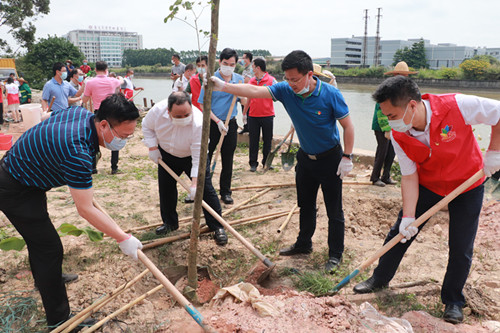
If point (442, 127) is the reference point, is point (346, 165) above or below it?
below

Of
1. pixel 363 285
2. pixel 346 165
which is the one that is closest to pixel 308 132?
pixel 346 165

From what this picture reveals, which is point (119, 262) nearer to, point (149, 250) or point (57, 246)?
point (149, 250)

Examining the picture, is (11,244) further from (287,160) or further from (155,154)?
(287,160)

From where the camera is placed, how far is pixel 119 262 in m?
3.52

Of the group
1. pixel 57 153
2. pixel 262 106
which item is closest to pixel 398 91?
pixel 57 153

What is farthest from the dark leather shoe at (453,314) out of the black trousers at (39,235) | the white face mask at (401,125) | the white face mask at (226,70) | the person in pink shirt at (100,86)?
the person in pink shirt at (100,86)

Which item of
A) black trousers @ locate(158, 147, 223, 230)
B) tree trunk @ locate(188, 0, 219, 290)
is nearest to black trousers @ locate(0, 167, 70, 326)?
tree trunk @ locate(188, 0, 219, 290)

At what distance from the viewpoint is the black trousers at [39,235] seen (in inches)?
89.8

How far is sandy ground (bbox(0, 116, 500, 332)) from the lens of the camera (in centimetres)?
255

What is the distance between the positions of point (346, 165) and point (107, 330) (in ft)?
7.69

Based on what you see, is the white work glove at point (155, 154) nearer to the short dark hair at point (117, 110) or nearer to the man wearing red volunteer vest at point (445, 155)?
the short dark hair at point (117, 110)

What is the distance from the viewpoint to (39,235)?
237 centimetres

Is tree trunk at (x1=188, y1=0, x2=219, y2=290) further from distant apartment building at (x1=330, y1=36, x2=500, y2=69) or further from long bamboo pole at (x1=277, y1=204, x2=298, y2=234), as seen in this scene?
distant apartment building at (x1=330, y1=36, x2=500, y2=69)

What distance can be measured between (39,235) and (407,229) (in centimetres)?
265
